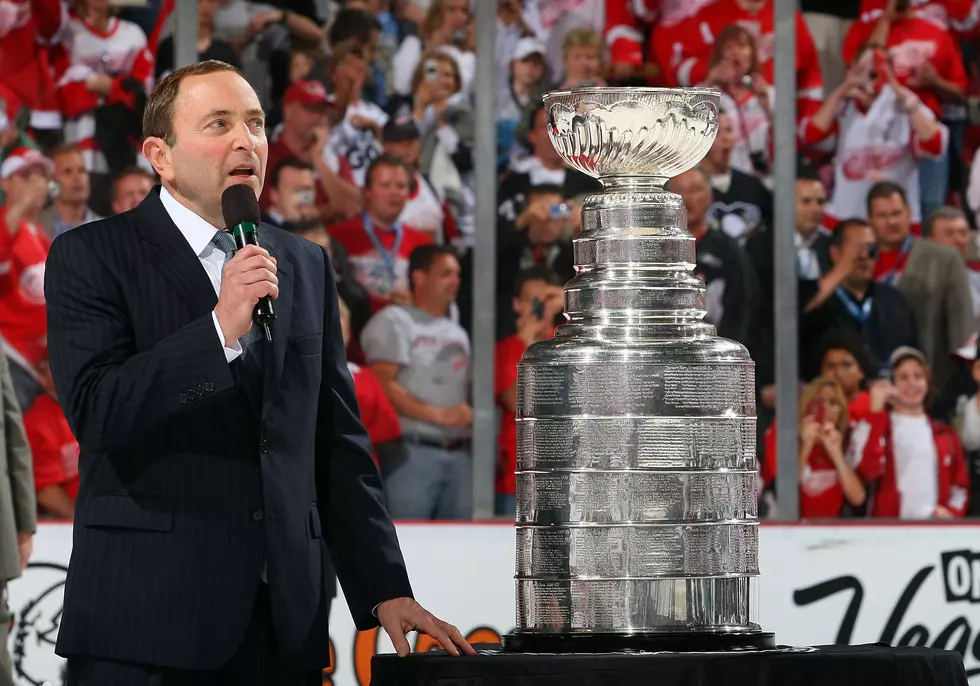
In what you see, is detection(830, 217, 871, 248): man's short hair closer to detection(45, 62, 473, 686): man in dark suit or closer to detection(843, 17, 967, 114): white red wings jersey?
detection(843, 17, 967, 114): white red wings jersey

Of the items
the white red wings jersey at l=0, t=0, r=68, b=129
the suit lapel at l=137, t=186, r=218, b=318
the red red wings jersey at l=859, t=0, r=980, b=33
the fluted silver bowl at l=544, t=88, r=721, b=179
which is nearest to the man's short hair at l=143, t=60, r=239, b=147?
the suit lapel at l=137, t=186, r=218, b=318

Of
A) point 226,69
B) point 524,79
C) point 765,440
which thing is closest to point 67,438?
point 524,79

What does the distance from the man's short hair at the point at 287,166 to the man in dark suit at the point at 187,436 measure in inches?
150

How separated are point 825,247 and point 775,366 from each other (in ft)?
1.49

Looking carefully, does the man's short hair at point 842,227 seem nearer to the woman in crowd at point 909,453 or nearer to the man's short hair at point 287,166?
the woman in crowd at point 909,453

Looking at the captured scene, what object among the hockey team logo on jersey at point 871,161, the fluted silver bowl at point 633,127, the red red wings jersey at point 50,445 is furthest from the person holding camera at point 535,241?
the fluted silver bowl at point 633,127

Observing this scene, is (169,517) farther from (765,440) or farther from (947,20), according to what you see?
(947,20)

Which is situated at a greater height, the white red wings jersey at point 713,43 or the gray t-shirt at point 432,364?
the white red wings jersey at point 713,43

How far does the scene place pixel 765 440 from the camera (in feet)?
20.0

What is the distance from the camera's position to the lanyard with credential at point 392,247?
20.4 ft

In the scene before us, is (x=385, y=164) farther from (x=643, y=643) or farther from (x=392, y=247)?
(x=643, y=643)

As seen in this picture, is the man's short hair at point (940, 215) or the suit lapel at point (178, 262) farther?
the man's short hair at point (940, 215)

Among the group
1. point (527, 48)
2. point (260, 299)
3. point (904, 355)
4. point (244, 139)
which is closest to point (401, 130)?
point (527, 48)

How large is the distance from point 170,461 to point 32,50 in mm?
4262
